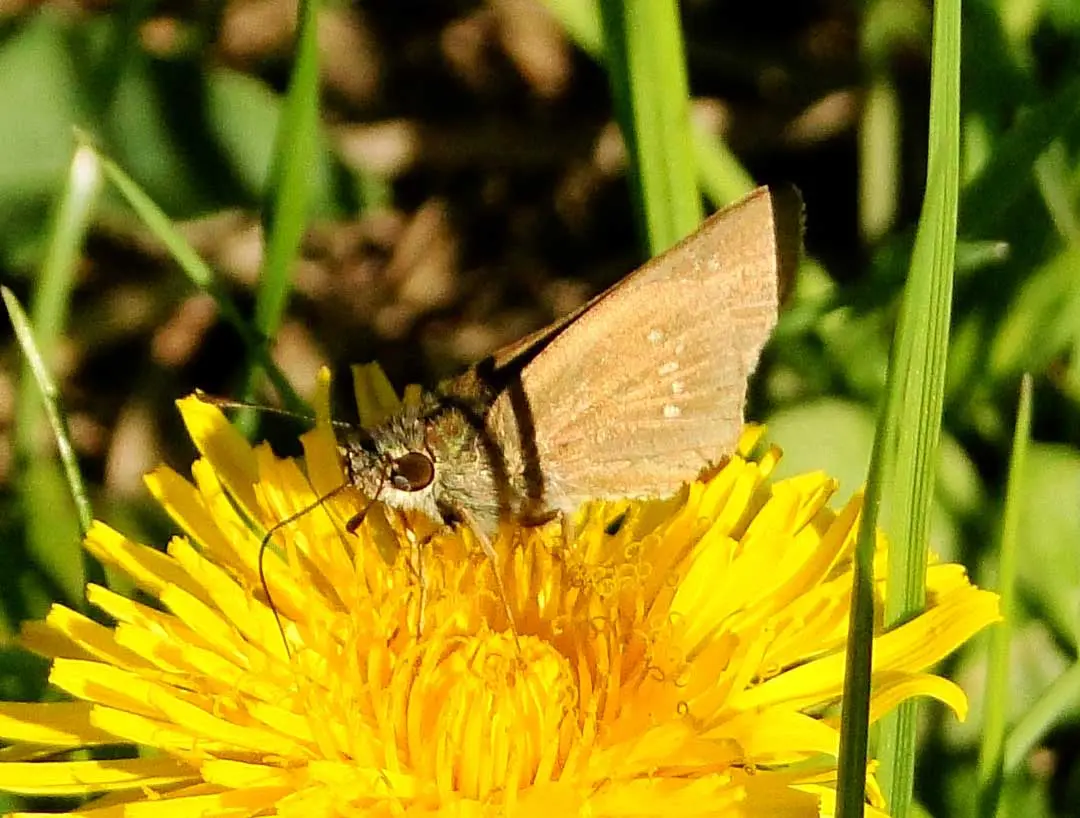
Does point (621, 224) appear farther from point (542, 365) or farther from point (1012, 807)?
point (1012, 807)

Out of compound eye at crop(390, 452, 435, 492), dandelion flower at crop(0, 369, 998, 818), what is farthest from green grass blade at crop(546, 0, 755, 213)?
compound eye at crop(390, 452, 435, 492)

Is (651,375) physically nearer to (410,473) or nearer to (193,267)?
(410,473)

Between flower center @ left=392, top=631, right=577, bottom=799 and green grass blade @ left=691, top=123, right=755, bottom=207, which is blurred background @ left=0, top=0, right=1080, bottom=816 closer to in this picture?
green grass blade @ left=691, top=123, right=755, bottom=207

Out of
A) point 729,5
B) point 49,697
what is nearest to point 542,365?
point 49,697

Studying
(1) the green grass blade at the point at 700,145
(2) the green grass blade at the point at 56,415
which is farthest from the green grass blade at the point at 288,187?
(1) the green grass blade at the point at 700,145

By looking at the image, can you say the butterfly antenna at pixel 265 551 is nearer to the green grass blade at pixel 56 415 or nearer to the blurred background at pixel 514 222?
the green grass blade at pixel 56 415

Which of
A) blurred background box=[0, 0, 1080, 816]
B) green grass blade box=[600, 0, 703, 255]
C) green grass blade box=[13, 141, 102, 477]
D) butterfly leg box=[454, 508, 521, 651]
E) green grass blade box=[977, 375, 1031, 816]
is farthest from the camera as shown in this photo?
blurred background box=[0, 0, 1080, 816]
